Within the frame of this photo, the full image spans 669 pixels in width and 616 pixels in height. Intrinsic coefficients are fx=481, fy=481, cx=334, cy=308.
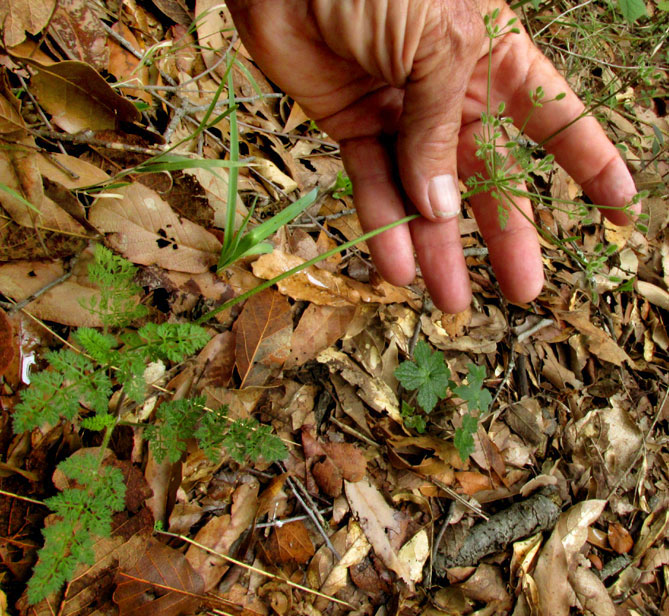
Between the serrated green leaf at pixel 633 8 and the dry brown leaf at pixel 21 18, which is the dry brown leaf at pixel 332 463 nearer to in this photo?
the dry brown leaf at pixel 21 18

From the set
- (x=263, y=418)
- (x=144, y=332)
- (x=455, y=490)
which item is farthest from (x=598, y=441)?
(x=144, y=332)

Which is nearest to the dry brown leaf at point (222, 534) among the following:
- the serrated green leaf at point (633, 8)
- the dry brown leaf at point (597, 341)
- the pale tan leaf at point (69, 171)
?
the pale tan leaf at point (69, 171)

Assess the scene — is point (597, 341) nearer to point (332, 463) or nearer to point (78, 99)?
point (332, 463)

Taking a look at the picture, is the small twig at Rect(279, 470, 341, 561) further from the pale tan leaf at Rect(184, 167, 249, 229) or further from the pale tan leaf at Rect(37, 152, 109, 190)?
the pale tan leaf at Rect(37, 152, 109, 190)

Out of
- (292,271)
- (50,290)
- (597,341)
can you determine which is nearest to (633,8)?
(597,341)

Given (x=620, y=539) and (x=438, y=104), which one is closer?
(x=438, y=104)

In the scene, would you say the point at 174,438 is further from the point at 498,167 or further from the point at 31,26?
the point at 31,26

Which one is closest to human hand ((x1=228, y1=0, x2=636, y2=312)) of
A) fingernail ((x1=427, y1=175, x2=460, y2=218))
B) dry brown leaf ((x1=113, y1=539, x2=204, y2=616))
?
fingernail ((x1=427, y1=175, x2=460, y2=218))
